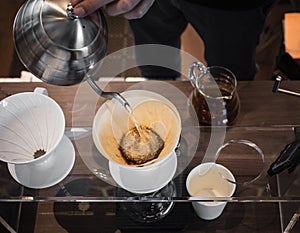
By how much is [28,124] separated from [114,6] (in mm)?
270

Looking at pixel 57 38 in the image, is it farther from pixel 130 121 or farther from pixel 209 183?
→ pixel 209 183

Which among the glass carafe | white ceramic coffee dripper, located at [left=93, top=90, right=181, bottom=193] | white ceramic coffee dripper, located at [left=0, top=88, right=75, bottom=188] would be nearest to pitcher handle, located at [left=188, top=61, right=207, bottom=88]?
the glass carafe

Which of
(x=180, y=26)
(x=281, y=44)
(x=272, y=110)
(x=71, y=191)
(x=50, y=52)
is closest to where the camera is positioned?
(x=50, y=52)

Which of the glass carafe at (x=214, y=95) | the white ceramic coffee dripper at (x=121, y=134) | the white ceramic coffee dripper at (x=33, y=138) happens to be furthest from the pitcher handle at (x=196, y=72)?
the white ceramic coffee dripper at (x=33, y=138)

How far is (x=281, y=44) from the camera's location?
167cm

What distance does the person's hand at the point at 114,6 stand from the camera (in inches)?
31.3

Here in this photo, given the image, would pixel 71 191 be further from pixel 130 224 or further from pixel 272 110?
pixel 272 110

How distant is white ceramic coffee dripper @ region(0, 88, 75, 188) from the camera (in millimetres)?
921

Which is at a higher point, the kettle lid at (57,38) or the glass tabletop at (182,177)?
the kettle lid at (57,38)

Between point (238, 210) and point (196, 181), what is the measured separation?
12cm

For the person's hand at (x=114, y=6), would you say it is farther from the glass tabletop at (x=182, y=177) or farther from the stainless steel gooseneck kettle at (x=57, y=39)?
the glass tabletop at (x=182, y=177)

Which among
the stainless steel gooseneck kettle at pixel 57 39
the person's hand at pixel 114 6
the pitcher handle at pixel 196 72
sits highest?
the person's hand at pixel 114 6

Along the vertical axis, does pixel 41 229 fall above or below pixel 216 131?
below

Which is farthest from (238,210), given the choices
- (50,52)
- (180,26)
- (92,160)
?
(180,26)
